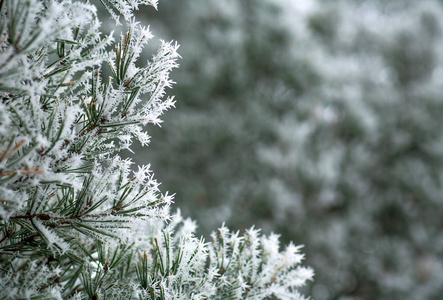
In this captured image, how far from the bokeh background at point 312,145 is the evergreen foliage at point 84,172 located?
1.59m

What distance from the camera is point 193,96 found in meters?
2.43

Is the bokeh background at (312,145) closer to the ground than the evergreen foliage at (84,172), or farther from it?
farther from it

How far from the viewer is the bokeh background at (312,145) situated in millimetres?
2100

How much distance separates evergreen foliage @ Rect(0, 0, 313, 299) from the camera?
0.99 feet

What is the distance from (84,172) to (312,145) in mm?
2086

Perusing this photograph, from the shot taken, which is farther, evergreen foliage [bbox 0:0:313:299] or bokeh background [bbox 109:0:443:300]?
bokeh background [bbox 109:0:443:300]

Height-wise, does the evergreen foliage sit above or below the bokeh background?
below

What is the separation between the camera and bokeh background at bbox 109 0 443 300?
2.10 metres

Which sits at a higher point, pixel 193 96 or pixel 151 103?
pixel 193 96

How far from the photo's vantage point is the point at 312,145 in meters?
2.31

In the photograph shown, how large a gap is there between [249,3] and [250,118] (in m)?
0.98

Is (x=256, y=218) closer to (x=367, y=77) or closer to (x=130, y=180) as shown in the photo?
(x=367, y=77)

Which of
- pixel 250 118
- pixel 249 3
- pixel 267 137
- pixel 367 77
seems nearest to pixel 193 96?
pixel 250 118

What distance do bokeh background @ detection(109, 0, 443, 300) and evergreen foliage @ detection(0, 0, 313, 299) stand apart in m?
1.59
